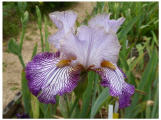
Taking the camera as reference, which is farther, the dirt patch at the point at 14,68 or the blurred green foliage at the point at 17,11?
the dirt patch at the point at 14,68

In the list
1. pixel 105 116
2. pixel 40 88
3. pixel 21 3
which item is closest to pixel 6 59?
pixel 21 3

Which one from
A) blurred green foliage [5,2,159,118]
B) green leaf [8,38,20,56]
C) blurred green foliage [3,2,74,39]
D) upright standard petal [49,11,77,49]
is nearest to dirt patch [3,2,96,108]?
blurred green foliage [3,2,74,39]

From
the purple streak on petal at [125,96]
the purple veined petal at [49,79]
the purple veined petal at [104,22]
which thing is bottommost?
the purple streak on petal at [125,96]

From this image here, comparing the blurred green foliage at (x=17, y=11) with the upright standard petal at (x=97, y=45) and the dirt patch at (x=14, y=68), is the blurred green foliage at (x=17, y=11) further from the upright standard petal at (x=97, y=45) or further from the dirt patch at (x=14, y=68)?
the upright standard petal at (x=97, y=45)

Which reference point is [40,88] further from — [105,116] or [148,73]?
[148,73]

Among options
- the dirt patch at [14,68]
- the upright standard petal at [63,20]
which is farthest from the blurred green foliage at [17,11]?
the upright standard petal at [63,20]

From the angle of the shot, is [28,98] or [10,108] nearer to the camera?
[28,98]

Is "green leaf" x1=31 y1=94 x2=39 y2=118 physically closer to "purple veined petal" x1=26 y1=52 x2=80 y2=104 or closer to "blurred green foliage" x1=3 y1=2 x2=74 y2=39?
"purple veined petal" x1=26 y1=52 x2=80 y2=104
